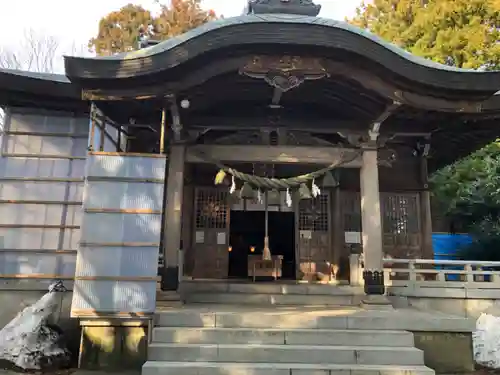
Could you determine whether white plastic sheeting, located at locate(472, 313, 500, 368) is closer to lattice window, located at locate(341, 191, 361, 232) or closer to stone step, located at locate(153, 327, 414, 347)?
stone step, located at locate(153, 327, 414, 347)

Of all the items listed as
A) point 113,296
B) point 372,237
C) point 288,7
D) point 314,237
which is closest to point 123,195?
point 113,296

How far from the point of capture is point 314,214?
11656 mm

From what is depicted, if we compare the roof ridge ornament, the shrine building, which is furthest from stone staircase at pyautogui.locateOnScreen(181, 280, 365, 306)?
the roof ridge ornament

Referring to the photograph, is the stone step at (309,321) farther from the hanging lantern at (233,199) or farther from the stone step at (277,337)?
the hanging lantern at (233,199)

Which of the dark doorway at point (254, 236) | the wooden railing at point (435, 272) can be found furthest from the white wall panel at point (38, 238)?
the dark doorway at point (254, 236)

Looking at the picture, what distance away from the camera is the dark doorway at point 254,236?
16953mm

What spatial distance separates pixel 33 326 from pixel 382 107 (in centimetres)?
726

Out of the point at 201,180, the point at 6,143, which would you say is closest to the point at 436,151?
the point at 201,180

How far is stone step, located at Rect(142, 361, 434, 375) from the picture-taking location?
5766 mm

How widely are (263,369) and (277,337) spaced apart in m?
0.79

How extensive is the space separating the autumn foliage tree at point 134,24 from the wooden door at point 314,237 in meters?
17.5

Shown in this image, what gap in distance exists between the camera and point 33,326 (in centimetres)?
674

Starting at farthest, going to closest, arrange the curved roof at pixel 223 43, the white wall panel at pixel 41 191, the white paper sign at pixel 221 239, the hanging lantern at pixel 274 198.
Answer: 1. the white paper sign at pixel 221 239
2. the hanging lantern at pixel 274 198
3. the white wall panel at pixel 41 191
4. the curved roof at pixel 223 43

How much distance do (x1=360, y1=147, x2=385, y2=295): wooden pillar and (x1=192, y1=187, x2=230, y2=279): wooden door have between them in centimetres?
403
